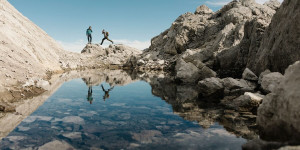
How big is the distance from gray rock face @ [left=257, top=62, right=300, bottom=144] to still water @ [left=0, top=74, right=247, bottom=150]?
1.29 m

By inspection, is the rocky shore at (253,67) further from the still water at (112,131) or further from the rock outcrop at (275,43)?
the still water at (112,131)

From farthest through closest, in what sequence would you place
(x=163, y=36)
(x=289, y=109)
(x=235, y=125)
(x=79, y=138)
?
1. (x=163, y=36)
2. (x=235, y=125)
3. (x=79, y=138)
4. (x=289, y=109)

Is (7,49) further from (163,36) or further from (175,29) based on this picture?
(163,36)

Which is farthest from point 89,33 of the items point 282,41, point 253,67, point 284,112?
point 284,112

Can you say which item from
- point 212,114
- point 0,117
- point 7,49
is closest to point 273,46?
point 212,114

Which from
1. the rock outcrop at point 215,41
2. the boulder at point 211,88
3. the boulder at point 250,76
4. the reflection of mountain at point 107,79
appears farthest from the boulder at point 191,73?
the boulder at point 211,88

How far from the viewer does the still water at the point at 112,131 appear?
714 centimetres

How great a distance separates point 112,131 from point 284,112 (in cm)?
580

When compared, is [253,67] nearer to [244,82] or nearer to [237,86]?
[244,82]

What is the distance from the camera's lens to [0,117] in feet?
29.8

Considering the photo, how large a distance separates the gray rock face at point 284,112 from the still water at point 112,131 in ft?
4.22

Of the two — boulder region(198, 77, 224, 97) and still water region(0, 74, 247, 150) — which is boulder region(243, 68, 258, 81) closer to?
boulder region(198, 77, 224, 97)

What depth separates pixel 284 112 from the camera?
17.5 feet

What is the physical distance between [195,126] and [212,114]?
7.01ft
